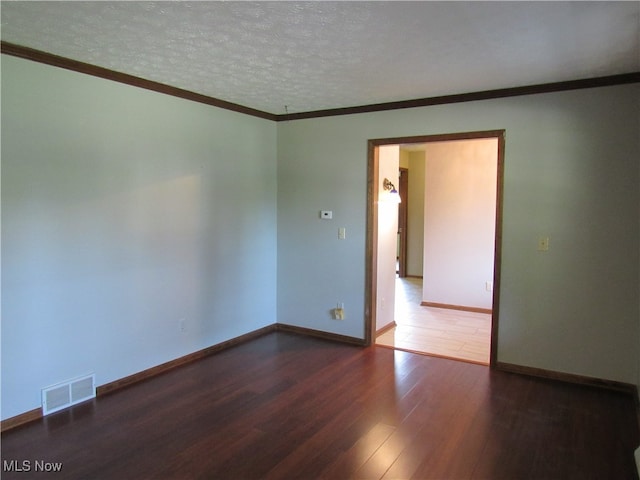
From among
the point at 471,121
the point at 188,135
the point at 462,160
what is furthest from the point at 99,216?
the point at 462,160

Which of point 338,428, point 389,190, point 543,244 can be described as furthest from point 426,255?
point 338,428

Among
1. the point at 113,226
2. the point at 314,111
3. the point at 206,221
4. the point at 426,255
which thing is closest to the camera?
the point at 113,226

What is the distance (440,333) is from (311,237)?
1.79 metres

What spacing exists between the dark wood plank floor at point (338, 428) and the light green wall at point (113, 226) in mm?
405

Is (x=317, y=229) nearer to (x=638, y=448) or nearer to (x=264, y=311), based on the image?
(x=264, y=311)

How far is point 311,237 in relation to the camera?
4715 mm

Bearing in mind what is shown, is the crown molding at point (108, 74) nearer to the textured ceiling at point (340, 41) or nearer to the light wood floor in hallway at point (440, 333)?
the textured ceiling at point (340, 41)

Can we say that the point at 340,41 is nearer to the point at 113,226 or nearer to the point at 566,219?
→ the point at 113,226

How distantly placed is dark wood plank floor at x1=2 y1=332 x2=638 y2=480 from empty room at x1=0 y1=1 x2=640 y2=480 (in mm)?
18

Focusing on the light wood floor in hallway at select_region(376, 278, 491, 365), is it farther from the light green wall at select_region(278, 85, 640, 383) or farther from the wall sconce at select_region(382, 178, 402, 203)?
the wall sconce at select_region(382, 178, 402, 203)

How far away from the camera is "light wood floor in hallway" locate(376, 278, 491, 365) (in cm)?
431

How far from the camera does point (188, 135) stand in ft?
12.5

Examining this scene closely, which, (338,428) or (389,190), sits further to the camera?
(389,190)

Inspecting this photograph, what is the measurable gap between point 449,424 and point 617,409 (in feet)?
4.04
